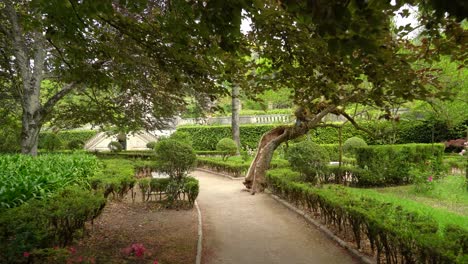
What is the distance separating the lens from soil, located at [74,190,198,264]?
5.48 metres

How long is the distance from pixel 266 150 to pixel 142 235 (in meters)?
5.85

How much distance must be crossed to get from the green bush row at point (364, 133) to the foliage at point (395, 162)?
6.60m

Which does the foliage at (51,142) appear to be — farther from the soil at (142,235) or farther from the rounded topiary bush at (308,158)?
the rounded topiary bush at (308,158)

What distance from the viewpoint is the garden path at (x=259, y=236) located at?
5.90m

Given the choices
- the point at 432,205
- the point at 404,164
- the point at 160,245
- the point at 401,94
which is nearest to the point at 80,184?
the point at 160,245

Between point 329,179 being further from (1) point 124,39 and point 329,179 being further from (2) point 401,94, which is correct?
(1) point 124,39

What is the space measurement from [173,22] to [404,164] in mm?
10929

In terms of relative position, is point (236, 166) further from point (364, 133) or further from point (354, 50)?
point (354, 50)

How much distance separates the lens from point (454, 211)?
8633 mm

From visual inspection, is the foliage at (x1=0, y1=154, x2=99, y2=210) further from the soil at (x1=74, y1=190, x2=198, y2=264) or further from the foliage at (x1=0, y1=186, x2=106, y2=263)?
the soil at (x1=74, y1=190, x2=198, y2=264)

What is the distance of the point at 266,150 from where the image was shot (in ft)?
39.3

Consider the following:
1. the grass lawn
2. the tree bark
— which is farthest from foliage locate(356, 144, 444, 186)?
the tree bark

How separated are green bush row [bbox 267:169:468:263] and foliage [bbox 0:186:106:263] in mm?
4256

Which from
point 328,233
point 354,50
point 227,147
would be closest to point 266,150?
point 328,233
